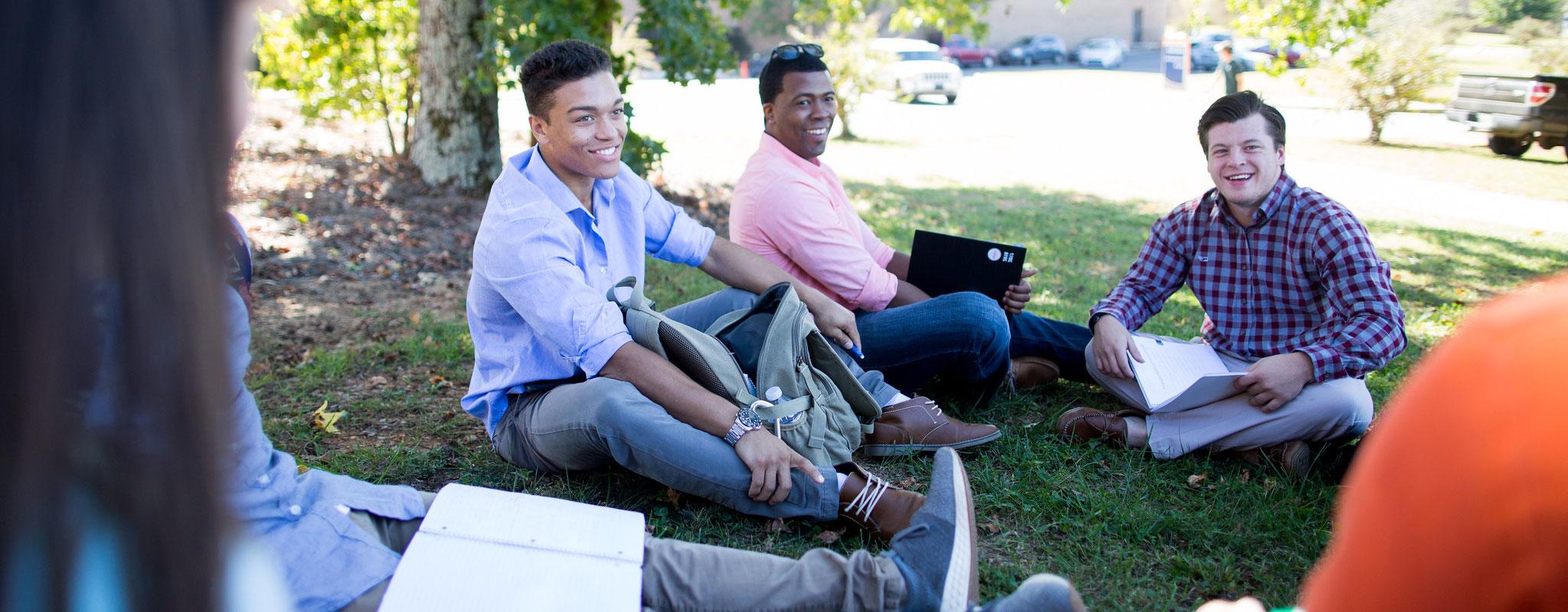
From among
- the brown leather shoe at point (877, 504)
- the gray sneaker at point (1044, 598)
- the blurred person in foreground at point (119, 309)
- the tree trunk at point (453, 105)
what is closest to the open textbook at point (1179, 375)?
the brown leather shoe at point (877, 504)

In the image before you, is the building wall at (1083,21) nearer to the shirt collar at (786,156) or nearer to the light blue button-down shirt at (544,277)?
the shirt collar at (786,156)

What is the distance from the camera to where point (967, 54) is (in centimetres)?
4259

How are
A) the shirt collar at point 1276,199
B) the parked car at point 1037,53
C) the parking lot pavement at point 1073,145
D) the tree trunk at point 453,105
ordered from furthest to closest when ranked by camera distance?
the parked car at point 1037,53 → the parking lot pavement at point 1073,145 → the tree trunk at point 453,105 → the shirt collar at point 1276,199

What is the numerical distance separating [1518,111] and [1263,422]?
14032 mm

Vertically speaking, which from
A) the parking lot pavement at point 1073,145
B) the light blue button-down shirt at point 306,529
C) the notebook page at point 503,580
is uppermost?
the light blue button-down shirt at point 306,529

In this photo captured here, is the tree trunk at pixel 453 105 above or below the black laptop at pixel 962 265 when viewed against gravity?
above

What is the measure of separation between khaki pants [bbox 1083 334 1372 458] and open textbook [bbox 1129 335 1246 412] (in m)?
0.05

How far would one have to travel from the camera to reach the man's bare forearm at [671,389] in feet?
9.91

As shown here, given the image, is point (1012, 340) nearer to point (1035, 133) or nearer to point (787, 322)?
point (787, 322)

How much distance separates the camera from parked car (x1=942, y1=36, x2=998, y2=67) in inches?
1674

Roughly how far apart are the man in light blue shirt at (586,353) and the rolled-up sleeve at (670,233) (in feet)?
0.30

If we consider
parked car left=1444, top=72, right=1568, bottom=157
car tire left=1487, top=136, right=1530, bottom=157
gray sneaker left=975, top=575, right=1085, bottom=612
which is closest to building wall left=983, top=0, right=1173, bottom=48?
parked car left=1444, top=72, right=1568, bottom=157

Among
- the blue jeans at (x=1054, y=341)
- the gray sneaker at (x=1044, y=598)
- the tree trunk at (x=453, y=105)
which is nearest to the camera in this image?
the gray sneaker at (x=1044, y=598)

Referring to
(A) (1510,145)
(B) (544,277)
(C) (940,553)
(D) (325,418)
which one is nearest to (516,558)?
(C) (940,553)
